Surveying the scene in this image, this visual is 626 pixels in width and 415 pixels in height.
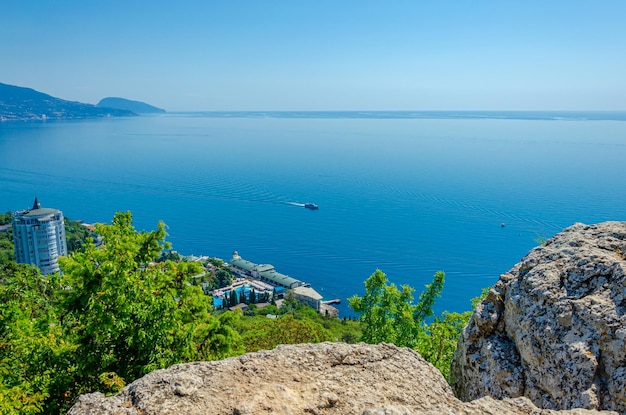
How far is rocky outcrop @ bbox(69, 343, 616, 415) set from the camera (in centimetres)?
379

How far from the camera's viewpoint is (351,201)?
81688mm

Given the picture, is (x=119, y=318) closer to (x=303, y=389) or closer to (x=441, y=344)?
(x=303, y=389)

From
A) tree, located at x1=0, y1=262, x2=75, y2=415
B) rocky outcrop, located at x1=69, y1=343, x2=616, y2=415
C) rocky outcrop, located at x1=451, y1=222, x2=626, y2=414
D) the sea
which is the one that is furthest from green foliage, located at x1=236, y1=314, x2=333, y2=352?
the sea

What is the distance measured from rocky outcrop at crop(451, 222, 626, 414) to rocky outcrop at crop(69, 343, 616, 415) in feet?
2.04

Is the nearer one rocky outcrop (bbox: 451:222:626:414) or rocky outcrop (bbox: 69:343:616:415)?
rocky outcrop (bbox: 69:343:616:415)

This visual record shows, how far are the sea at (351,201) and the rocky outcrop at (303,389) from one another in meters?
34.4

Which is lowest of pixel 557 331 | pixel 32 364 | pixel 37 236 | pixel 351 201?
pixel 37 236

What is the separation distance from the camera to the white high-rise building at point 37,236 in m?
58.4

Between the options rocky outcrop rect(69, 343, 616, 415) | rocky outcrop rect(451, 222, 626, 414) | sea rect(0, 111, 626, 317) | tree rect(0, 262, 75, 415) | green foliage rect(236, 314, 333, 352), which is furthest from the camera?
sea rect(0, 111, 626, 317)

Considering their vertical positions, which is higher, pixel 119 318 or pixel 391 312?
pixel 119 318

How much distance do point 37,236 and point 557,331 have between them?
6659 centimetres

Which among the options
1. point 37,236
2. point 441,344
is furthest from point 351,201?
point 441,344

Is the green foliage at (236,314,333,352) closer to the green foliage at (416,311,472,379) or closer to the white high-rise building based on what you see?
the green foliage at (416,311,472,379)

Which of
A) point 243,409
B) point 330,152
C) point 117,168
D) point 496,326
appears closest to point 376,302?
point 496,326
